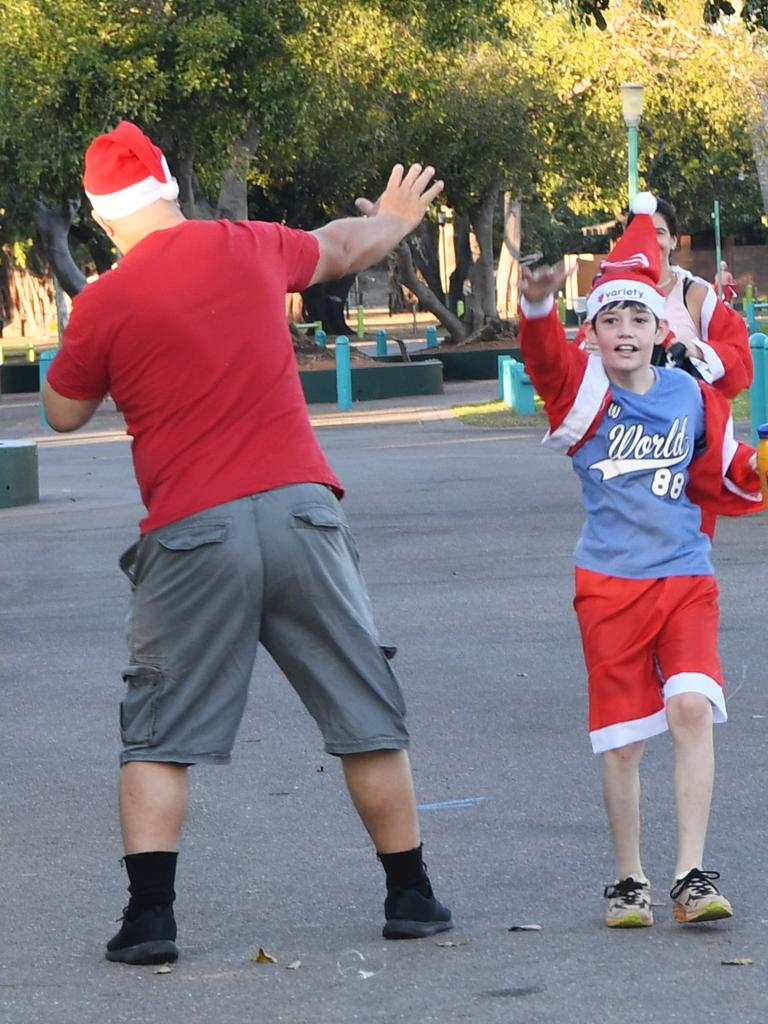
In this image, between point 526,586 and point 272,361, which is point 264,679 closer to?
point 526,586

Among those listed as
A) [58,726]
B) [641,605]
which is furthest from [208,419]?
[58,726]

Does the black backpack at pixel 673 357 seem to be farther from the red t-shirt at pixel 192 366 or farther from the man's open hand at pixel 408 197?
the red t-shirt at pixel 192 366

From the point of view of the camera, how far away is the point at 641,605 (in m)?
4.79

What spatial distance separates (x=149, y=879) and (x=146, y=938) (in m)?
0.14

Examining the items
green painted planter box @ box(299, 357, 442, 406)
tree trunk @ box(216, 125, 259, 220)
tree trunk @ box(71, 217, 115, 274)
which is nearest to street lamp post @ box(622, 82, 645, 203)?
green painted planter box @ box(299, 357, 442, 406)

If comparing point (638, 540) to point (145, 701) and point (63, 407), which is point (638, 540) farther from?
point (63, 407)

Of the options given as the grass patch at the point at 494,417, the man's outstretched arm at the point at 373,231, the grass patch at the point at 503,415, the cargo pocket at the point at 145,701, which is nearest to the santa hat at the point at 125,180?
the man's outstretched arm at the point at 373,231

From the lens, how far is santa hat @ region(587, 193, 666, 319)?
4984mm

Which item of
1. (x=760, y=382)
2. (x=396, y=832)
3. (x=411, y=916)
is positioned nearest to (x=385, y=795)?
(x=396, y=832)

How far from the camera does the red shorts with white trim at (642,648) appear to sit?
4.77 metres

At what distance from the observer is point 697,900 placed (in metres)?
4.55

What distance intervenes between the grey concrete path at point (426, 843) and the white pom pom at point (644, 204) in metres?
1.81

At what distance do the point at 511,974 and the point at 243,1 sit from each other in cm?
2508

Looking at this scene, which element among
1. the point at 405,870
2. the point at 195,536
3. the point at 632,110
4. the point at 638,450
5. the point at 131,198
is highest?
the point at 632,110
